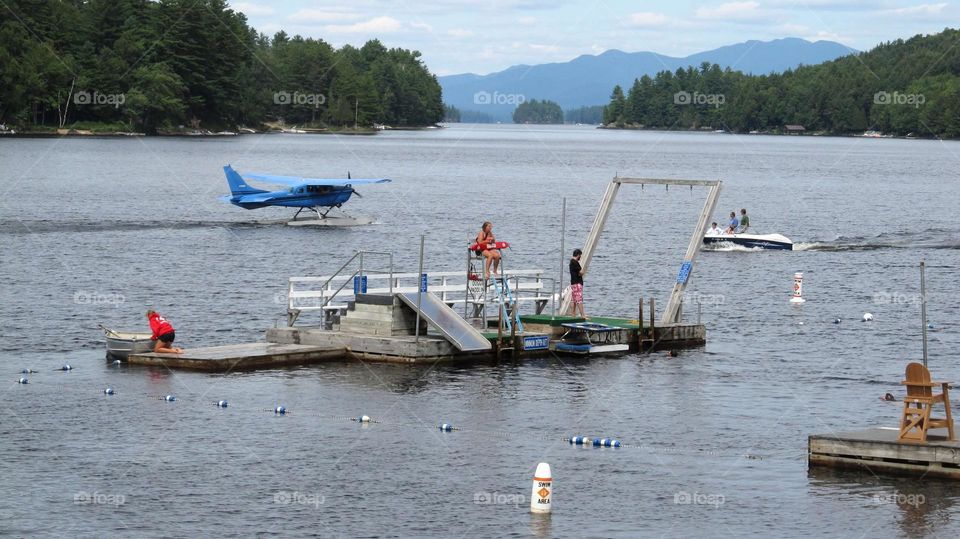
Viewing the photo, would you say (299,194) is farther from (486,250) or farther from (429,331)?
(429,331)

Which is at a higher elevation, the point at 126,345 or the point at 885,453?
the point at 126,345

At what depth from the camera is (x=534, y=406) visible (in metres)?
29.9

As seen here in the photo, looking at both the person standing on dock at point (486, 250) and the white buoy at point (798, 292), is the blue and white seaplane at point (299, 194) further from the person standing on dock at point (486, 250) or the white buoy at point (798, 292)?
the person standing on dock at point (486, 250)

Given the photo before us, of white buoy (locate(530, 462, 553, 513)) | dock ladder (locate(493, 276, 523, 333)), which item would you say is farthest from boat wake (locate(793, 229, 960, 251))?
white buoy (locate(530, 462, 553, 513))

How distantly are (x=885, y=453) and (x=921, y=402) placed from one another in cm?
113

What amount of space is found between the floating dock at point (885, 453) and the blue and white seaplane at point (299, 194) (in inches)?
2228

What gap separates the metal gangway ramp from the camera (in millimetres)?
34156

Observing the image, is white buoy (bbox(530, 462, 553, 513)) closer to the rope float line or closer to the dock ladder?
the rope float line

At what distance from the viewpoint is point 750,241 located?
69.1 m

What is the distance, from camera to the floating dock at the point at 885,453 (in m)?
23.2

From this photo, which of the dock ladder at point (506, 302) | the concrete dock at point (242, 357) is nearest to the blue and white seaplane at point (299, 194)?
the dock ladder at point (506, 302)

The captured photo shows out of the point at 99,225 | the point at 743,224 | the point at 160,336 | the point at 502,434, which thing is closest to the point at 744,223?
the point at 743,224

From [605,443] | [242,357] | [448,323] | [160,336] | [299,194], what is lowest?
[605,443]

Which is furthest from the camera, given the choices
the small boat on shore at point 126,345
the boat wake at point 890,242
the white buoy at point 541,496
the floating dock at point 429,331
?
the boat wake at point 890,242
